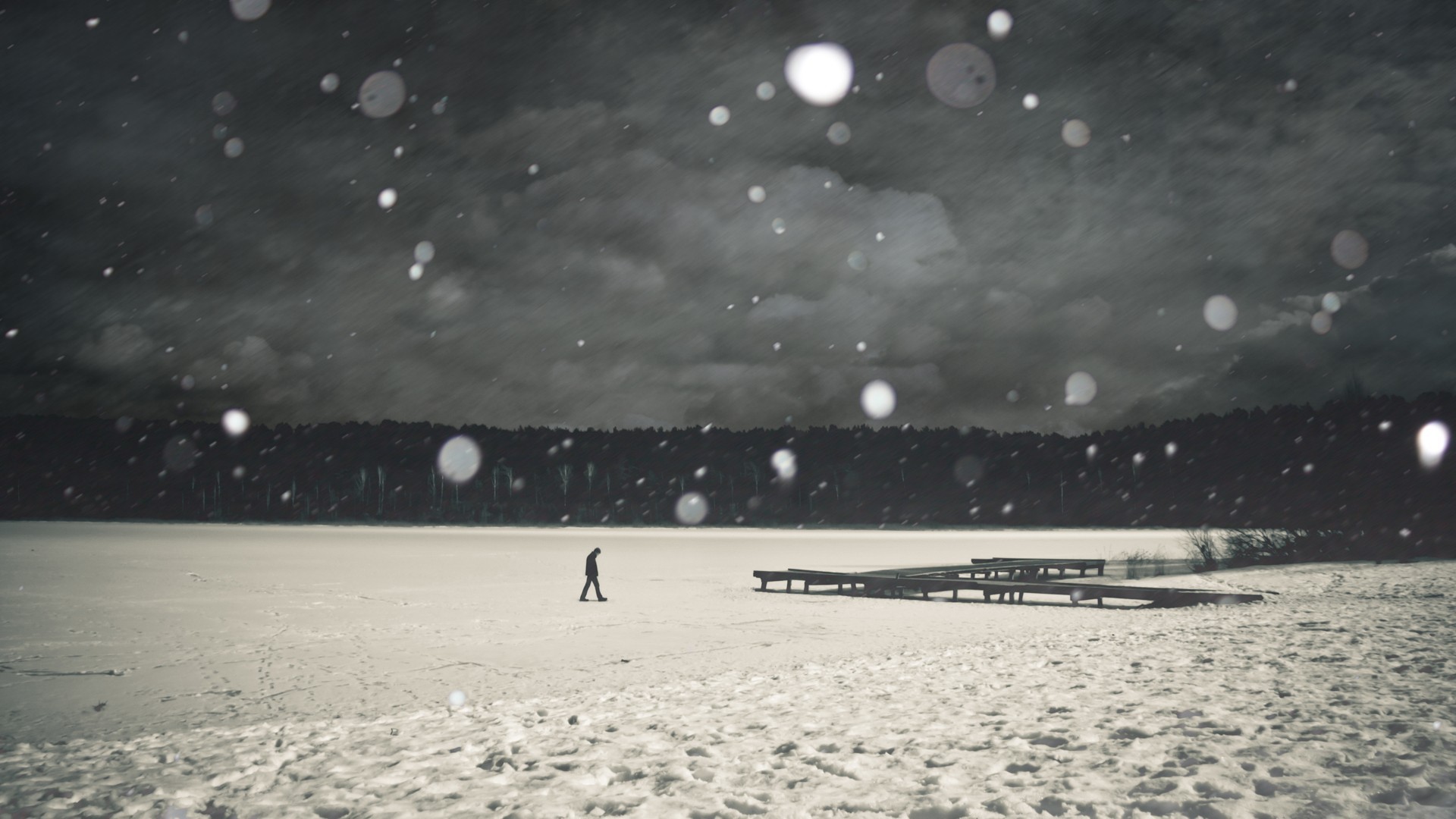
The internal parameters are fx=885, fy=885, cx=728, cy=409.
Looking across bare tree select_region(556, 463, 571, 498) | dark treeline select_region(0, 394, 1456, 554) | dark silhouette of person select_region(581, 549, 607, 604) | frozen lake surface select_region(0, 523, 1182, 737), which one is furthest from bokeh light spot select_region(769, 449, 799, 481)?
dark silhouette of person select_region(581, 549, 607, 604)

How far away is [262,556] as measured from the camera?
35.2 meters

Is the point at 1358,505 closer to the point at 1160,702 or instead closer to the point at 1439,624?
the point at 1439,624

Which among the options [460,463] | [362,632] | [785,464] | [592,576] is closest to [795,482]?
[785,464]

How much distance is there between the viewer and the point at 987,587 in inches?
809

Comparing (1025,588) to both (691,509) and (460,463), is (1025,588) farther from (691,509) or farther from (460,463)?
(460,463)

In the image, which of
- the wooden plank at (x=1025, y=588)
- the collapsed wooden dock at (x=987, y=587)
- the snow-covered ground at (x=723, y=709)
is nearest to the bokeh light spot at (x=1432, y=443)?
the collapsed wooden dock at (x=987, y=587)

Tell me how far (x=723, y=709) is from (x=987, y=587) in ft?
45.3

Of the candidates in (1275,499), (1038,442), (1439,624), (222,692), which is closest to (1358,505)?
(1275,499)

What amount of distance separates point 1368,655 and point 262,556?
36.2 metres

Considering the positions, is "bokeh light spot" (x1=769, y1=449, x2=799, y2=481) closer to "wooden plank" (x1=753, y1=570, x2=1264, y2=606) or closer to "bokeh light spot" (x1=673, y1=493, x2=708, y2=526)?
"bokeh light spot" (x1=673, y1=493, x2=708, y2=526)

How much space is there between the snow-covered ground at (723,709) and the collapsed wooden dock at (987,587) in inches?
43.8

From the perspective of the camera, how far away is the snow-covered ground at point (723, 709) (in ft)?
18.1

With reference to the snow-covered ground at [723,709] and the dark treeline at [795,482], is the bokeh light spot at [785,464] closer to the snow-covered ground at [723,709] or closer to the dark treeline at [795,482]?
the dark treeline at [795,482]

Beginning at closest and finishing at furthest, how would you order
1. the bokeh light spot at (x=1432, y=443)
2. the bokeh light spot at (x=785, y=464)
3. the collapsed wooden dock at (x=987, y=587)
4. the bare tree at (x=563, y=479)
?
the collapsed wooden dock at (x=987, y=587), the bokeh light spot at (x=1432, y=443), the bare tree at (x=563, y=479), the bokeh light spot at (x=785, y=464)
